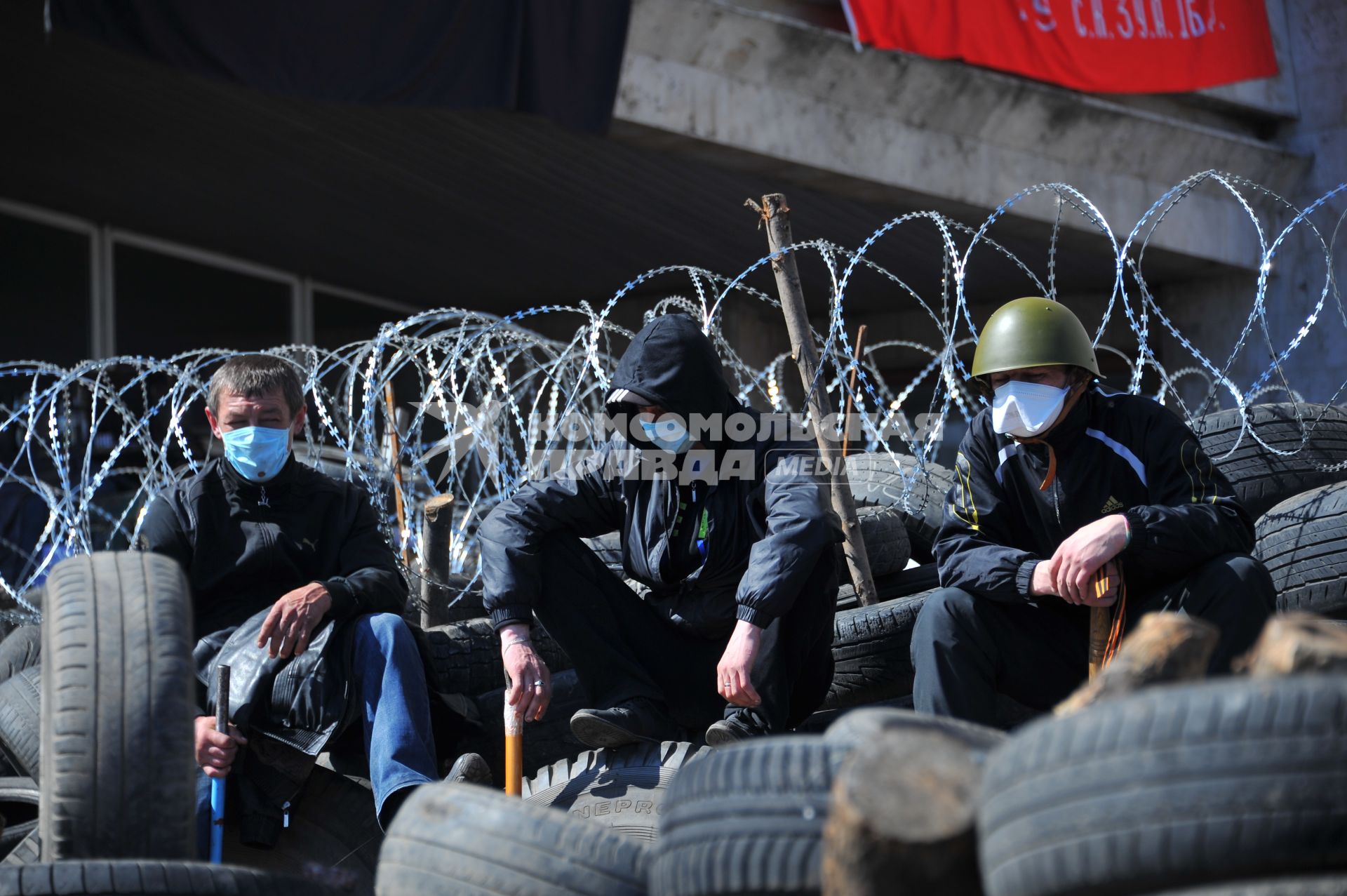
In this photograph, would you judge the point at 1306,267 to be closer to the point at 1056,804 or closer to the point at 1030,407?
the point at 1030,407

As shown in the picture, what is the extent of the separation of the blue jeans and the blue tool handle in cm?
4

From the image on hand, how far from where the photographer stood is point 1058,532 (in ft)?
12.0

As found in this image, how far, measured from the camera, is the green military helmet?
357cm

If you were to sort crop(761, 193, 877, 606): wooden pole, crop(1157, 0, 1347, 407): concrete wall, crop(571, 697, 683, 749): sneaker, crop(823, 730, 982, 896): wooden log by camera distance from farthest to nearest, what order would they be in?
crop(1157, 0, 1347, 407): concrete wall < crop(761, 193, 877, 606): wooden pole < crop(571, 697, 683, 749): sneaker < crop(823, 730, 982, 896): wooden log

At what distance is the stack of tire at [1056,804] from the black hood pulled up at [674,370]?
1.53 metres

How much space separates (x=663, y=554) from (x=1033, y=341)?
1.09 meters

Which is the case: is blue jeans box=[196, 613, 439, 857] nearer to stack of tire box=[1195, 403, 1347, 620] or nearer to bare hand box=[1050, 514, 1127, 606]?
bare hand box=[1050, 514, 1127, 606]

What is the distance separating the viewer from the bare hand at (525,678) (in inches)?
144

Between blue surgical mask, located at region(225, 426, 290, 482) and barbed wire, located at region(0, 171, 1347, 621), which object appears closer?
blue surgical mask, located at region(225, 426, 290, 482)

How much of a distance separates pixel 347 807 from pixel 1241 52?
11.0m

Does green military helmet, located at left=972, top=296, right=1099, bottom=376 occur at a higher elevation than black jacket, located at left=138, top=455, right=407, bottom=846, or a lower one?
higher

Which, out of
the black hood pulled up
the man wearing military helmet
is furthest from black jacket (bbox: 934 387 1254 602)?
the black hood pulled up

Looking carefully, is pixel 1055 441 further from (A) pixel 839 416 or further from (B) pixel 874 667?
(A) pixel 839 416

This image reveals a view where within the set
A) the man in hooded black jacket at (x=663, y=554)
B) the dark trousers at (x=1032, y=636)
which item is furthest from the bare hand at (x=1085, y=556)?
the man in hooded black jacket at (x=663, y=554)
